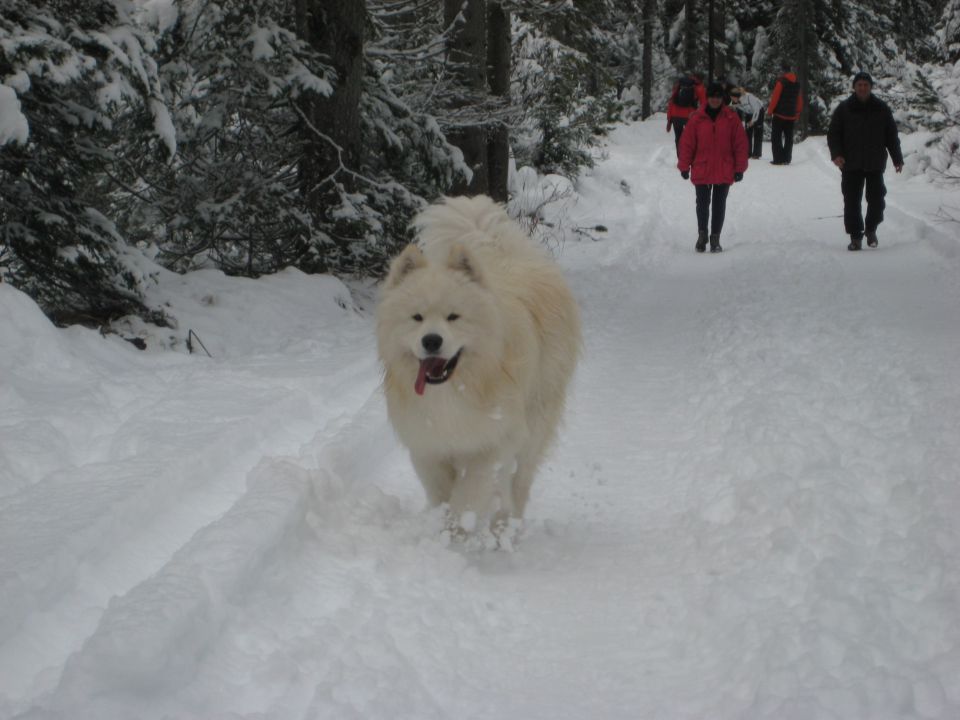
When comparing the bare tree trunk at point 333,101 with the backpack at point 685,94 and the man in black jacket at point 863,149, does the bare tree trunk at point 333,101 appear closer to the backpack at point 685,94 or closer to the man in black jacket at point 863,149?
the man in black jacket at point 863,149

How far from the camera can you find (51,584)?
129 inches

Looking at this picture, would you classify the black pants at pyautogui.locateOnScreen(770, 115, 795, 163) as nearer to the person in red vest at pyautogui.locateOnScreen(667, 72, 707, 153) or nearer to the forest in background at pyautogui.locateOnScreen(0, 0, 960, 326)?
the person in red vest at pyautogui.locateOnScreen(667, 72, 707, 153)

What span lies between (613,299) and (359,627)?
7646 millimetres

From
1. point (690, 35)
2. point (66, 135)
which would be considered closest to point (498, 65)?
point (66, 135)

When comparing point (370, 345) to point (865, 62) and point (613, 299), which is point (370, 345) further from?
point (865, 62)

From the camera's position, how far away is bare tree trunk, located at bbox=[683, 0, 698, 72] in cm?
3853

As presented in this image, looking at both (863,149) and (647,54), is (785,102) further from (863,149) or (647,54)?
(647,54)

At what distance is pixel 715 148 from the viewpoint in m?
12.9

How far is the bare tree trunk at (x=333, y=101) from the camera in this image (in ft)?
29.4

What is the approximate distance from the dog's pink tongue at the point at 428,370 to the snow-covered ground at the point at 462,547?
69cm

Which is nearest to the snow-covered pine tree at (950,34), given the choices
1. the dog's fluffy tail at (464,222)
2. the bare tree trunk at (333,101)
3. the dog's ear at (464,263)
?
the bare tree trunk at (333,101)

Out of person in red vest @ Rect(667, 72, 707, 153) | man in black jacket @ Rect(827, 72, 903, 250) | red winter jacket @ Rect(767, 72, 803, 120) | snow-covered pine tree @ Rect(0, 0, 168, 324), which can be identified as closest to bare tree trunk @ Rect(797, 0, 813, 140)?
red winter jacket @ Rect(767, 72, 803, 120)

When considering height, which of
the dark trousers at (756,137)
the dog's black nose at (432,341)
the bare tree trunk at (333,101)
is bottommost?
the dark trousers at (756,137)

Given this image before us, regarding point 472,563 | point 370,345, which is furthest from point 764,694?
point 370,345
